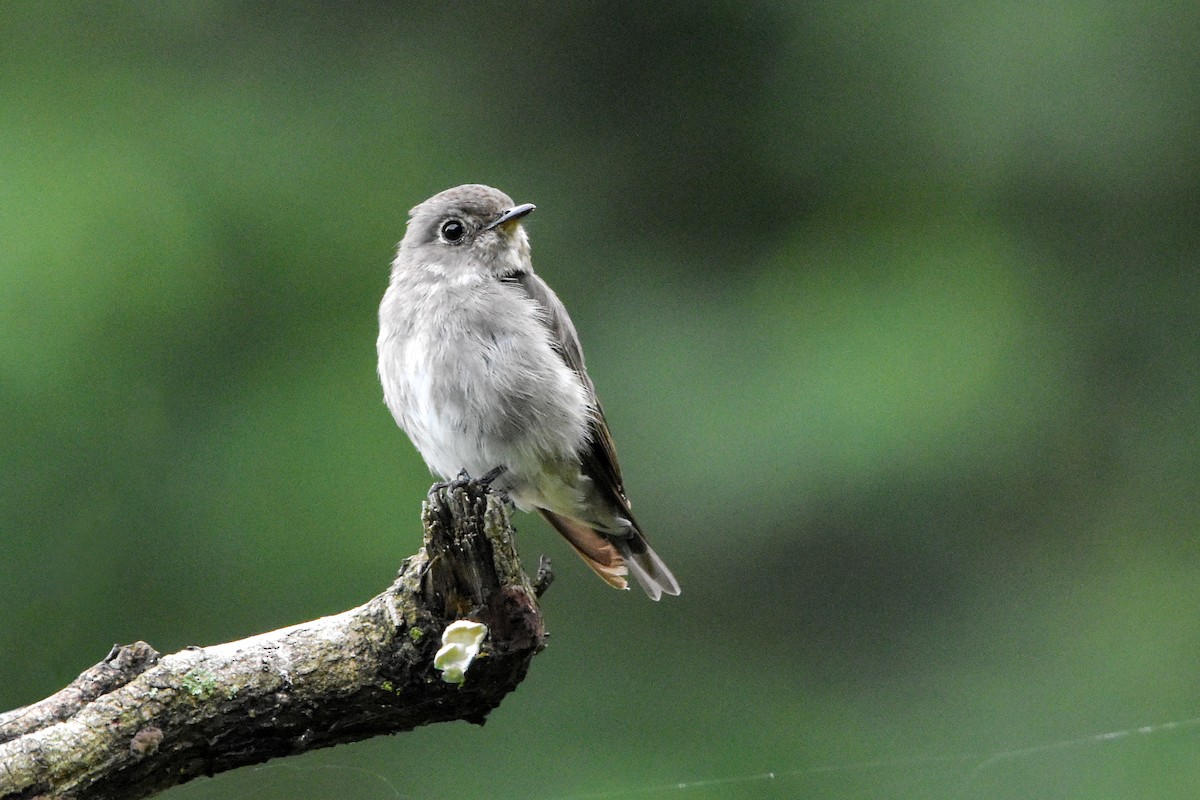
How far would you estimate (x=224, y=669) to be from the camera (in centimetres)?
320

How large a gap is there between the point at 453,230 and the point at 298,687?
207cm

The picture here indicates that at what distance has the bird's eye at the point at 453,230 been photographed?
4910 mm

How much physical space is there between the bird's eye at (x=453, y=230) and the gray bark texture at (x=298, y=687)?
62.1 inches

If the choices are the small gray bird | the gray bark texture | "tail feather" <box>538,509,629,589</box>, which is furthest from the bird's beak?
the gray bark texture

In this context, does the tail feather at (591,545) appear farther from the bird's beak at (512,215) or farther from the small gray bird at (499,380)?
the bird's beak at (512,215)

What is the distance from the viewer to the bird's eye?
4910mm

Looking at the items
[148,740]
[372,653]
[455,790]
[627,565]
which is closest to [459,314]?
[627,565]

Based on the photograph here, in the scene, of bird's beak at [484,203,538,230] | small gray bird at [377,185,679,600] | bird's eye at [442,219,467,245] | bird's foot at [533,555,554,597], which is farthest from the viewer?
bird's eye at [442,219,467,245]

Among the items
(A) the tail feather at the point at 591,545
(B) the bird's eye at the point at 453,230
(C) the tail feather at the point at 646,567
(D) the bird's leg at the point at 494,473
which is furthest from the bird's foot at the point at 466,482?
(B) the bird's eye at the point at 453,230

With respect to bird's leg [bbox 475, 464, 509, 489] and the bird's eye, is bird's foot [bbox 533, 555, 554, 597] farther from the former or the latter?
the bird's eye

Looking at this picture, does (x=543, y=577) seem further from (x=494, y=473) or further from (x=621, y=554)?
(x=621, y=554)

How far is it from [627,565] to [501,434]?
847 mm

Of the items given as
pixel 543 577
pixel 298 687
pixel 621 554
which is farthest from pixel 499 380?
pixel 298 687

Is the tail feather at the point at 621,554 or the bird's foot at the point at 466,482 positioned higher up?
the bird's foot at the point at 466,482
